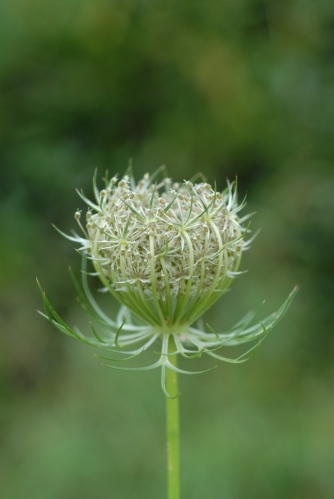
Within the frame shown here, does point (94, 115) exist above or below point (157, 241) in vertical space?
above

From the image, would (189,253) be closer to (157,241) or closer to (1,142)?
(157,241)

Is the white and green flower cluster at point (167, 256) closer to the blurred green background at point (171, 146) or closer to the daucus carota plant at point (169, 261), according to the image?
the daucus carota plant at point (169, 261)

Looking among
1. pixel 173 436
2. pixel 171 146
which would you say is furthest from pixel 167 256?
pixel 171 146

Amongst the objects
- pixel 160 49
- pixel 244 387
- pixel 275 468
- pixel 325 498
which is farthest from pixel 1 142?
pixel 325 498

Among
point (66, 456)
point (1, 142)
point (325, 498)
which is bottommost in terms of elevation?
point (66, 456)

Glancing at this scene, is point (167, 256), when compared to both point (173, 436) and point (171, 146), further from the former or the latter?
point (171, 146)

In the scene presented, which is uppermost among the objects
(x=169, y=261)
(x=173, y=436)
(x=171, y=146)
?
(x=171, y=146)

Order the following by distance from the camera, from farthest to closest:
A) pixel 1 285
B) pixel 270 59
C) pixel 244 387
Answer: pixel 270 59 → pixel 1 285 → pixel 244 387
